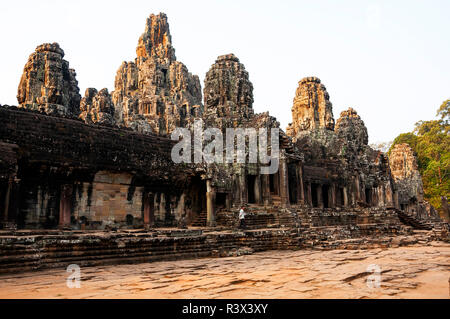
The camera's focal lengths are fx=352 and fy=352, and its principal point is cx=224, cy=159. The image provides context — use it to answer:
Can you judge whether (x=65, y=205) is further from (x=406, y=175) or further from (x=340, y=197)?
(x=406, y=175)

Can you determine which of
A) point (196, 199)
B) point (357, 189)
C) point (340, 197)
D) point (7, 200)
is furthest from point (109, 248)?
point (340, 197)

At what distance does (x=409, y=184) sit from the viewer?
4453cm

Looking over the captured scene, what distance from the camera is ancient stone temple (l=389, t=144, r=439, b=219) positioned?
41.8 meters

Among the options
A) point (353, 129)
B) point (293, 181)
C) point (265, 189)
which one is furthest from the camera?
point (353, 129)

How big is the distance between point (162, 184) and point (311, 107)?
92.0 ft

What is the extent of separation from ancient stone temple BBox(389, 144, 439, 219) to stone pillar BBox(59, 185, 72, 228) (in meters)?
36.9

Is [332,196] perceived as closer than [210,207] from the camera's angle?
No

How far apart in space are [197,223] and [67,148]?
7.11m

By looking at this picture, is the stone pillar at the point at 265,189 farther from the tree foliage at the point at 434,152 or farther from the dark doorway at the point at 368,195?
the tree foliage at the point at 434,152

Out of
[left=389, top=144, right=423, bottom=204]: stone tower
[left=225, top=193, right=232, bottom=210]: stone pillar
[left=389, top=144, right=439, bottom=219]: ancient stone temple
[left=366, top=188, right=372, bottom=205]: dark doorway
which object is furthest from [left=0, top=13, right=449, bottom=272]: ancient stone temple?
[left=389, top=144, right=423, bottom=204]: stone tower

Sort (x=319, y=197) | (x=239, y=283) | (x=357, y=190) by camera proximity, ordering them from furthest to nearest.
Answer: (x=357, y=190) → (x=319, y=197) → (x=239, y=283)

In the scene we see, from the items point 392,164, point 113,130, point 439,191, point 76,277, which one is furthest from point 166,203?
point 392,164

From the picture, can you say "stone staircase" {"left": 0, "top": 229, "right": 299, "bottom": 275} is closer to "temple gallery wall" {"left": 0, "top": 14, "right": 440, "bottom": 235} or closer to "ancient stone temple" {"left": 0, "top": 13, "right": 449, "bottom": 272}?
"ancient stone temple" {"left": 0, "top": 13, "right": 449, "bottom": 272}
